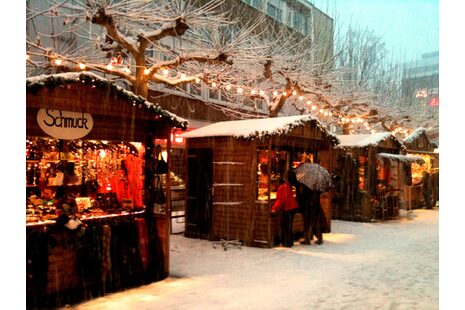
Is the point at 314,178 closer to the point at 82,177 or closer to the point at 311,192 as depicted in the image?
the point at 311,192

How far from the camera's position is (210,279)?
7738 mm

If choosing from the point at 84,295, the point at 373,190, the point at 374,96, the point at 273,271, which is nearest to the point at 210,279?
the point at 273,271

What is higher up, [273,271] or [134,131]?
[134,131]

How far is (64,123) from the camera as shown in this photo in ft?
21.7

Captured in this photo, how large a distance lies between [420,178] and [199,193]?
12.8 meters

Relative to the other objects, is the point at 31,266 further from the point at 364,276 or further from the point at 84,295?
the point at 364,276

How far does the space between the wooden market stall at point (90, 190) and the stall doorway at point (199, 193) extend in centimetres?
328

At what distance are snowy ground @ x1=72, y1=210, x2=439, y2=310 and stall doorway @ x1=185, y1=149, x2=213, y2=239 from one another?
0.50 m

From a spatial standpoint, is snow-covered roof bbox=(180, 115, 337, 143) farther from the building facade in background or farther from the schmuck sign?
the building facade in background

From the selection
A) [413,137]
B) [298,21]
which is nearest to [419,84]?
[413,137]

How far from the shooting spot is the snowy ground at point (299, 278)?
6.49 m

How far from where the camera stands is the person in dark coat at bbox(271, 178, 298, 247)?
1065cm

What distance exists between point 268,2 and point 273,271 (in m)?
15.6

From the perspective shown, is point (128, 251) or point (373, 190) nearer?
point (128, 251)
